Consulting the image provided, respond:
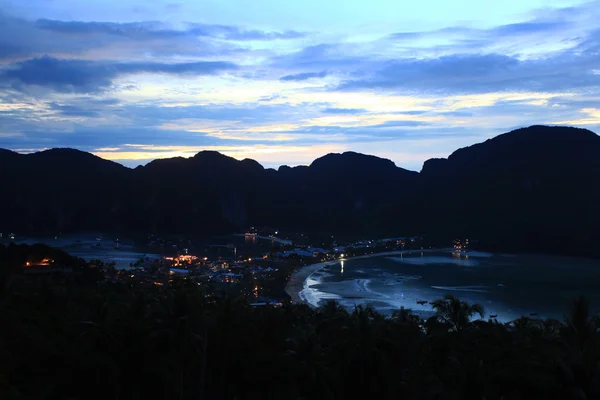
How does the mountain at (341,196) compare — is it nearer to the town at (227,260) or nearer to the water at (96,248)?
the water at (96,248)

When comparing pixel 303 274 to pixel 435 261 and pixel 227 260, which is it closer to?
pixel 227 260

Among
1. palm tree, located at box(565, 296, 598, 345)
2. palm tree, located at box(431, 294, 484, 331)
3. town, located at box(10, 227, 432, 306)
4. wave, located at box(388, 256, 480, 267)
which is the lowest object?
wave, located at box(388, 256, 480, 267)

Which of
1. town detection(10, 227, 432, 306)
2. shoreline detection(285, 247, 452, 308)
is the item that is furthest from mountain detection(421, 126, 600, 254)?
shoreline detection(285, 247, 452, 308)

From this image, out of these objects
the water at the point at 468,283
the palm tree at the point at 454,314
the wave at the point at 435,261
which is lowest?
the wave at the point at 435,261

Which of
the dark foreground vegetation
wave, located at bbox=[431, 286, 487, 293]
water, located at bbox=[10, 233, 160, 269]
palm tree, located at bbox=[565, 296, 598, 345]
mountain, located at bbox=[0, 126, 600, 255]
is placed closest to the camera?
the dark foreground vegetation

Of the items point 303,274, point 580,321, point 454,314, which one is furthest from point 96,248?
point 580,321

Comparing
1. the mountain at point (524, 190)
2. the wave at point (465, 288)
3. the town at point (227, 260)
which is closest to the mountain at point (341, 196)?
the mountain at point (524, 190)

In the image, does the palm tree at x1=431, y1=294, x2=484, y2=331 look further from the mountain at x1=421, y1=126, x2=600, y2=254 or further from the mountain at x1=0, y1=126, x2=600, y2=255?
the mountain at x1=421, y1=126, x2=600, y2=254
